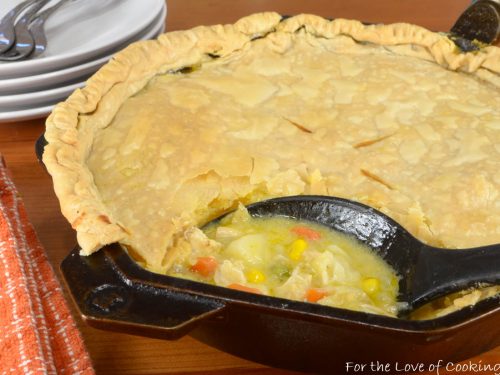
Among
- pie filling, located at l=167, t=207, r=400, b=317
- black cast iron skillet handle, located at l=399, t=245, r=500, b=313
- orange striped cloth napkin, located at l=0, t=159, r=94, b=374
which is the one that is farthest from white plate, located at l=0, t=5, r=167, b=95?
black cast iron skillet handle, located at l=399, t=245, r=500, b=313

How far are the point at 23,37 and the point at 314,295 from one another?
4.28ft

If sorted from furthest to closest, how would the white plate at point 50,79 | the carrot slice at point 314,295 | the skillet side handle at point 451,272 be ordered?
the white plate at point 50,79 → the carrot slice at point 314,295 → the skillet side handle at point 451,272

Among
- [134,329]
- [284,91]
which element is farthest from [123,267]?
[284,91]

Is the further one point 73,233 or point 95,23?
point 95,23

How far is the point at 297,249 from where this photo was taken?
1.29m

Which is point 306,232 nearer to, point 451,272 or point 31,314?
point 451,272

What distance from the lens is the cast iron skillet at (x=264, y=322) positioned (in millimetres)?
963

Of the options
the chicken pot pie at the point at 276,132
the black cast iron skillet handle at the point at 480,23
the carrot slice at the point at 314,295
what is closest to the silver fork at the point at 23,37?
the chicken pot pie at the point at 276,132

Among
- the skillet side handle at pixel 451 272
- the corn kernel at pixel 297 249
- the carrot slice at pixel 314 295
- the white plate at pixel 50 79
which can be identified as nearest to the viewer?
the skillet side handle at pixel 451 272

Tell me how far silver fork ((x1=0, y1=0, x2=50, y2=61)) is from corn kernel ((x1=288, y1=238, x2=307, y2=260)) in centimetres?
105

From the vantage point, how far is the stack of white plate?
177 centimetres

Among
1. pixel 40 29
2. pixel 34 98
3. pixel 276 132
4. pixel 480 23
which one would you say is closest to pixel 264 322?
pixel 276 132

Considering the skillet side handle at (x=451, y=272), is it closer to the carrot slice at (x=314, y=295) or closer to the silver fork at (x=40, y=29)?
the carrot slice at (x=314, y=295)

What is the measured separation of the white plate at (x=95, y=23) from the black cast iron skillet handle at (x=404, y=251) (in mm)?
861
